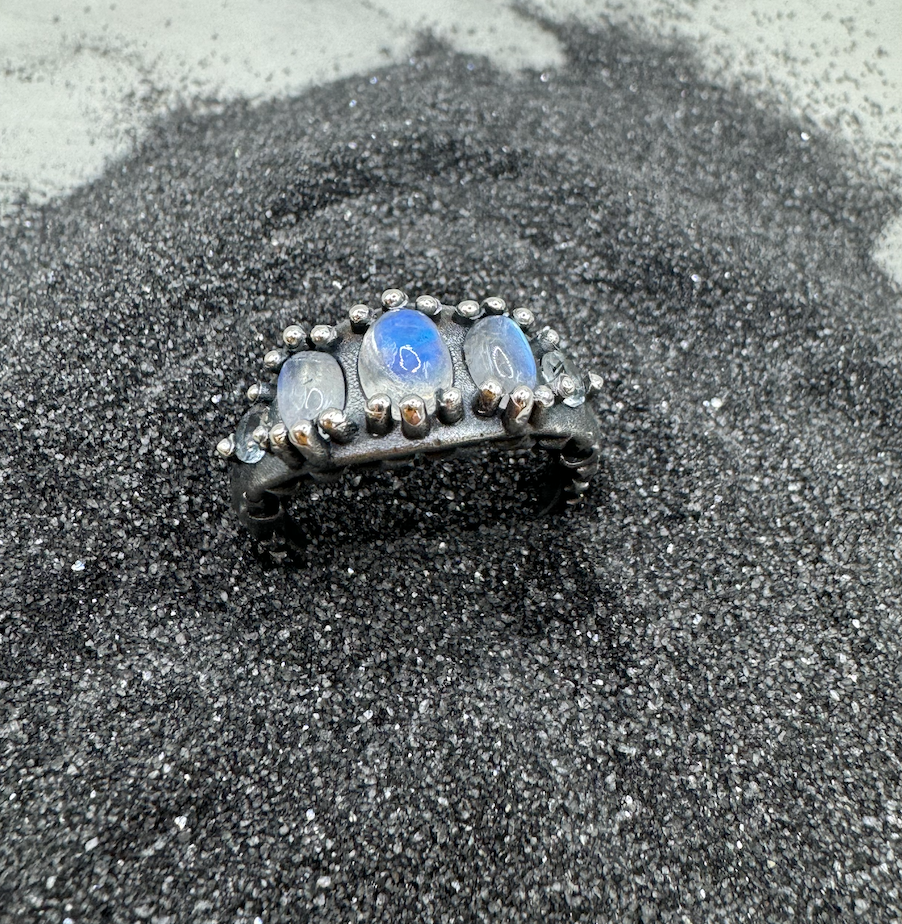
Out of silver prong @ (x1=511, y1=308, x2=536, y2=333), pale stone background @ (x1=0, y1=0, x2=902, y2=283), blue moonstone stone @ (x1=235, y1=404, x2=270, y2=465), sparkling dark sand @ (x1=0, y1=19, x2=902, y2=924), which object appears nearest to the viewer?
sparkling dark sand @ (x1=0, y1=19, x2=902, y2=924)

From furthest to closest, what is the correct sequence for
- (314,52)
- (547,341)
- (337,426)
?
1. (314,52)
2. (547,341)
3. (337,426)

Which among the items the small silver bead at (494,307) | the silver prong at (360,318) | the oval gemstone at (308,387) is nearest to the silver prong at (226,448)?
the oval gemstone at (308,387)

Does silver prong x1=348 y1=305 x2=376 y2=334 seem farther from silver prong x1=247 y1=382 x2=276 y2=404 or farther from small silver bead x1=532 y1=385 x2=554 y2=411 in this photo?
small silver bead x1=532 y1=385 x2=554 y2=411

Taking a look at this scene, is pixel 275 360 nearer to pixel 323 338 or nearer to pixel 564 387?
pixel 323 338

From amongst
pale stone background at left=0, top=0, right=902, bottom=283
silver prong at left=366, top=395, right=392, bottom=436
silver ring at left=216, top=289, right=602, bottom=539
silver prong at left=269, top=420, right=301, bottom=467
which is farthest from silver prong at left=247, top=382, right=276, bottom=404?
pale stone background at left=0, top=0, right=902, bottom=283

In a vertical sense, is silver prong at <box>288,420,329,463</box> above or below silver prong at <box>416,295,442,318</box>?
below

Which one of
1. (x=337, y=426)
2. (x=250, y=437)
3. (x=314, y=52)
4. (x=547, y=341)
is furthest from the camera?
(x=314, y=52)

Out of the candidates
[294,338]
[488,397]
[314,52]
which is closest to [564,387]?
[488,397]

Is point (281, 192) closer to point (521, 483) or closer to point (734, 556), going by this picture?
point (521, 483)
